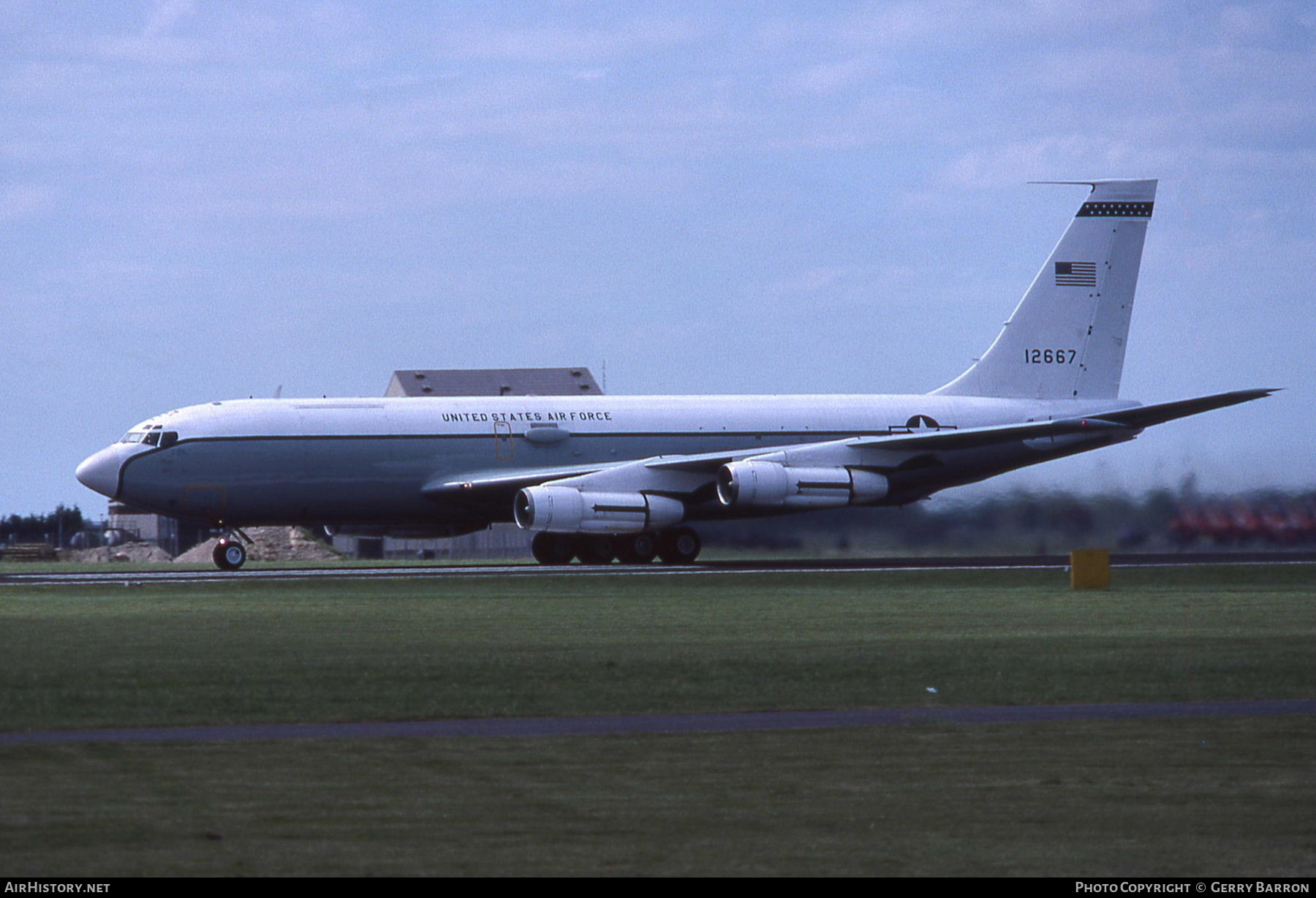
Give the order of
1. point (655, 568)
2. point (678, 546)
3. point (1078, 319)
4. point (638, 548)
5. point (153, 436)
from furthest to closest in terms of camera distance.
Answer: point (1078, 319), point (678, 546), point (638, 548), point (153, 436), point (655, 568)

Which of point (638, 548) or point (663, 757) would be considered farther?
point (638, 548)

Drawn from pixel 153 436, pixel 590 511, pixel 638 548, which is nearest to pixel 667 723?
pixel 590 511

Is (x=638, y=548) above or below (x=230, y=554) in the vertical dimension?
above

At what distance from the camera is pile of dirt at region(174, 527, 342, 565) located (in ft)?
216

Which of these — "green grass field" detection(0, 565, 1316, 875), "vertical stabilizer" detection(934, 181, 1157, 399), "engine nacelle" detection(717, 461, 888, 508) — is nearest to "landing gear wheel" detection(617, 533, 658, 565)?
"engine nacelle" detection(717, 461, 888, 508)

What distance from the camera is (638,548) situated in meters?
45.6

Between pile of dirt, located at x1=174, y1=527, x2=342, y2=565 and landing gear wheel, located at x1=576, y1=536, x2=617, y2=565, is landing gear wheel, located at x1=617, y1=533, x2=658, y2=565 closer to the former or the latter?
landing gear wheel, located at x1=576, y1=536, x2=617, y2=565

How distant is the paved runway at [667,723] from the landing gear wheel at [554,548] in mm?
29817

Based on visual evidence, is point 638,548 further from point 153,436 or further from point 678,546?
point 153,436

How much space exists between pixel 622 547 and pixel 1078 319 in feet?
51.3

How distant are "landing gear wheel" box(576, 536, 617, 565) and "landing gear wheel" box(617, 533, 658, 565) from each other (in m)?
0.27

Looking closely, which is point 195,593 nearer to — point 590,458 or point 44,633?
point 44,633

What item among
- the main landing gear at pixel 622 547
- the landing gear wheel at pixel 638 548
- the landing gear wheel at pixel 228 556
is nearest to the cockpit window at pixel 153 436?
the landing gear wheel at pixel 228 556
